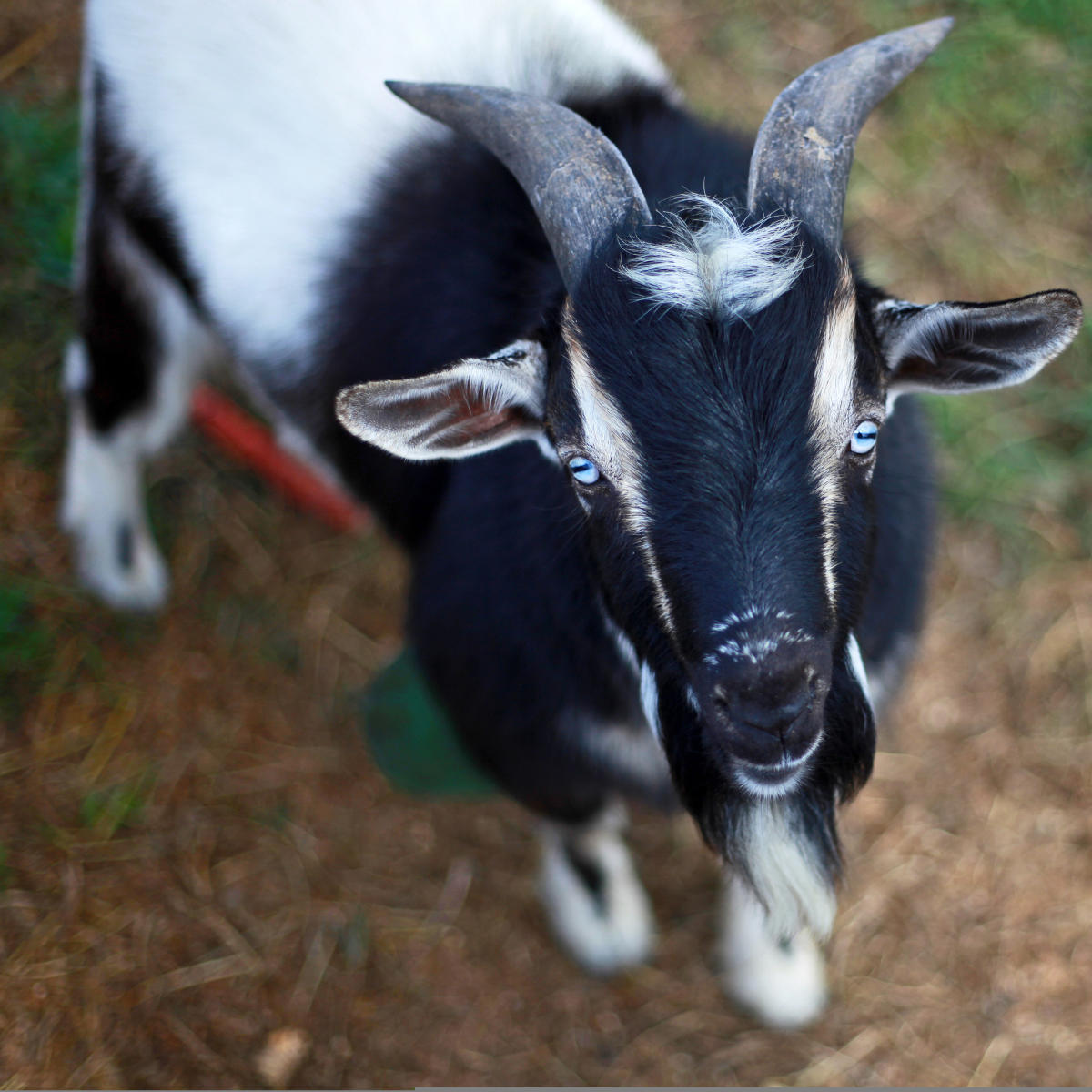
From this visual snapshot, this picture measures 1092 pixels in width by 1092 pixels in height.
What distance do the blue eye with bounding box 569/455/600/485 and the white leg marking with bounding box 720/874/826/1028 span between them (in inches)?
77.1

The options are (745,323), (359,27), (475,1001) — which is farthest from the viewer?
(475,1001)

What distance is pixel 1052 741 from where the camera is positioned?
4086mm

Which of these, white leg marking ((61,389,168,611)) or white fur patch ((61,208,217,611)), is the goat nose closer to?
white fur patch ((61,208,217,611))

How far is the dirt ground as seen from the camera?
3.61 metres

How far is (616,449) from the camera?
2098 millimetres

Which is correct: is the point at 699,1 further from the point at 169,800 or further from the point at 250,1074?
the point at 250,1074

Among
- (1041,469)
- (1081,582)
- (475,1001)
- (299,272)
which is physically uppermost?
(299,272)

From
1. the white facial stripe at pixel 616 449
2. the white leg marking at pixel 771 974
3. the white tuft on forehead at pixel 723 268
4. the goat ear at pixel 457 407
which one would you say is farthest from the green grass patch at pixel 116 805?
the white tuft on forehead at pixel 723 268

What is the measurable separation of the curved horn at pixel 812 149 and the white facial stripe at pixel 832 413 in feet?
0.62

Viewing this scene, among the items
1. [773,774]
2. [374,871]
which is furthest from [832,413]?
[374,871]

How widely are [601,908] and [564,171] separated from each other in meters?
2.51

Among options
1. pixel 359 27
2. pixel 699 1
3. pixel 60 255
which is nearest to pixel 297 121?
pixel 359 27

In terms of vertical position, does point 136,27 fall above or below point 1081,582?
above

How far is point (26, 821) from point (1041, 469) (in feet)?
13.2
